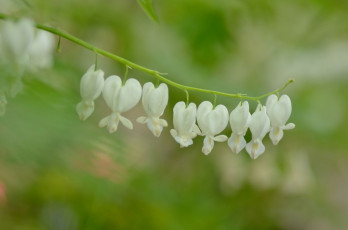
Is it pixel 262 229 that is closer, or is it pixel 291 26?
pixel 262 229

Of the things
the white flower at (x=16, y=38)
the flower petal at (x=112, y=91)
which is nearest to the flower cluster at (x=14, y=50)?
the white flower at (x=16, y=38)

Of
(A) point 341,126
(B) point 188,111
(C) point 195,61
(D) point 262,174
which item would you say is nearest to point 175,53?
(C) point 195,61

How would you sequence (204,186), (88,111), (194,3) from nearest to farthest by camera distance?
(88,111) → (194,3) → (204,186)

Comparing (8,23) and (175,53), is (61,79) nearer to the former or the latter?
(8,23)

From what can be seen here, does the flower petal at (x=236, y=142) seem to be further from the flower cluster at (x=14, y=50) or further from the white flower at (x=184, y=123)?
the flower cluster at (x=14, y=50)

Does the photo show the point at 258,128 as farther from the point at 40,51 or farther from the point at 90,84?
the point at 40,51

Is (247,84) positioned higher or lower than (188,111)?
higher

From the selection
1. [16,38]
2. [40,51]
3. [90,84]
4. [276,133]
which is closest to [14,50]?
[16,38]
